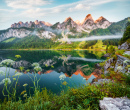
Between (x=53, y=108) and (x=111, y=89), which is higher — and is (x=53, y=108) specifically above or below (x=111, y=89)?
below

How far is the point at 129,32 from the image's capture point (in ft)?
140

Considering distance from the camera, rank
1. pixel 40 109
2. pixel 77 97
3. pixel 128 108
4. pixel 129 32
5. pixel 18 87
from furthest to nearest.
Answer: pixel 129 32 → pixel 18 87 → pixel 77 97 → pixel 40 109 → pixel 128 108

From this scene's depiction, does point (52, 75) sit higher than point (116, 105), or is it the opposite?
point (116, 105)

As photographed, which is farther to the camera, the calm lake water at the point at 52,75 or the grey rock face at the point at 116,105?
the calm lake water at the point at 52,75

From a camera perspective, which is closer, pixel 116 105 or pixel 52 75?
pixel 116 105

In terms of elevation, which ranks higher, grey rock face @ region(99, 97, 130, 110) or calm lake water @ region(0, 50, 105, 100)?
grey rock face @ region(99, 97, 130, 110)

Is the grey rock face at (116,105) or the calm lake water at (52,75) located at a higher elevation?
the grey rock face at (116,105)

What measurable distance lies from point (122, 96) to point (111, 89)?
73cm

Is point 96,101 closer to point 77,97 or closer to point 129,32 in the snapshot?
point 77,97

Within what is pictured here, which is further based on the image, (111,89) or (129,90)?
(111,89)

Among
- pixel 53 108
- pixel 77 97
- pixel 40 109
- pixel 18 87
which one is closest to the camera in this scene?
pixel 40 109

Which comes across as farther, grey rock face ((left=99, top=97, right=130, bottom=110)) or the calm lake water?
the calm lake water

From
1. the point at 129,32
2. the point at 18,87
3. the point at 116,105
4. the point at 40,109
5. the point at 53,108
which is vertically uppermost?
the point at 129,32

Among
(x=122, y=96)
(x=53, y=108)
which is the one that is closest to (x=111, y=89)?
(x=122, y=96)
